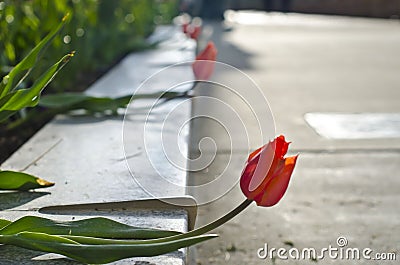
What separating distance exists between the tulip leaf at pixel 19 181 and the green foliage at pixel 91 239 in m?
0.32

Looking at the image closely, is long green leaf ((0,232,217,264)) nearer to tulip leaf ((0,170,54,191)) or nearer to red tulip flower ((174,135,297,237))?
red tulip flower ((174,135,297,237))

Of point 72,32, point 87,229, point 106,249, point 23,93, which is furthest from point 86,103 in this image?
point 106,249

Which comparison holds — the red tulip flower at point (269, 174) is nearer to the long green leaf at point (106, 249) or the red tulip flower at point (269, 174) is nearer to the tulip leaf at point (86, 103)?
the long green leaf at point (106, 249)

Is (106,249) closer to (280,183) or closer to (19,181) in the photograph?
(280,183)

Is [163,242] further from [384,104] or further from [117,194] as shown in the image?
[384,104]

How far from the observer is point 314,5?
29406 mm

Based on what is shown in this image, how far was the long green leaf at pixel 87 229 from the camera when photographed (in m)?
1.60

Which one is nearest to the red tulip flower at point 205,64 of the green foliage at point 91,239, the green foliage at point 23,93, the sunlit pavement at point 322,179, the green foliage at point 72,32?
the sunlit pavement at point 322,179

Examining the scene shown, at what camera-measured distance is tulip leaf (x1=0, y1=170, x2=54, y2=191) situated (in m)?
1.98

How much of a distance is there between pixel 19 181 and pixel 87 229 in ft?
1.51

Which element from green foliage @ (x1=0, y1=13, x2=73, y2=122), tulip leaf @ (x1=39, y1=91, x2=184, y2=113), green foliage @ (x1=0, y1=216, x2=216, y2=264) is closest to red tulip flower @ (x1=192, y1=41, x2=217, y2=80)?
tulip leaf @ (x1=39, y1=91, x2=184, y2=113)

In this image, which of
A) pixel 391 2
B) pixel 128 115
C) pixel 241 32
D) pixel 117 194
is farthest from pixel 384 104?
pixel 391 2

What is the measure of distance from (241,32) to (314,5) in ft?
50.4

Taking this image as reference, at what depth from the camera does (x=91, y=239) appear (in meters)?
1.53
